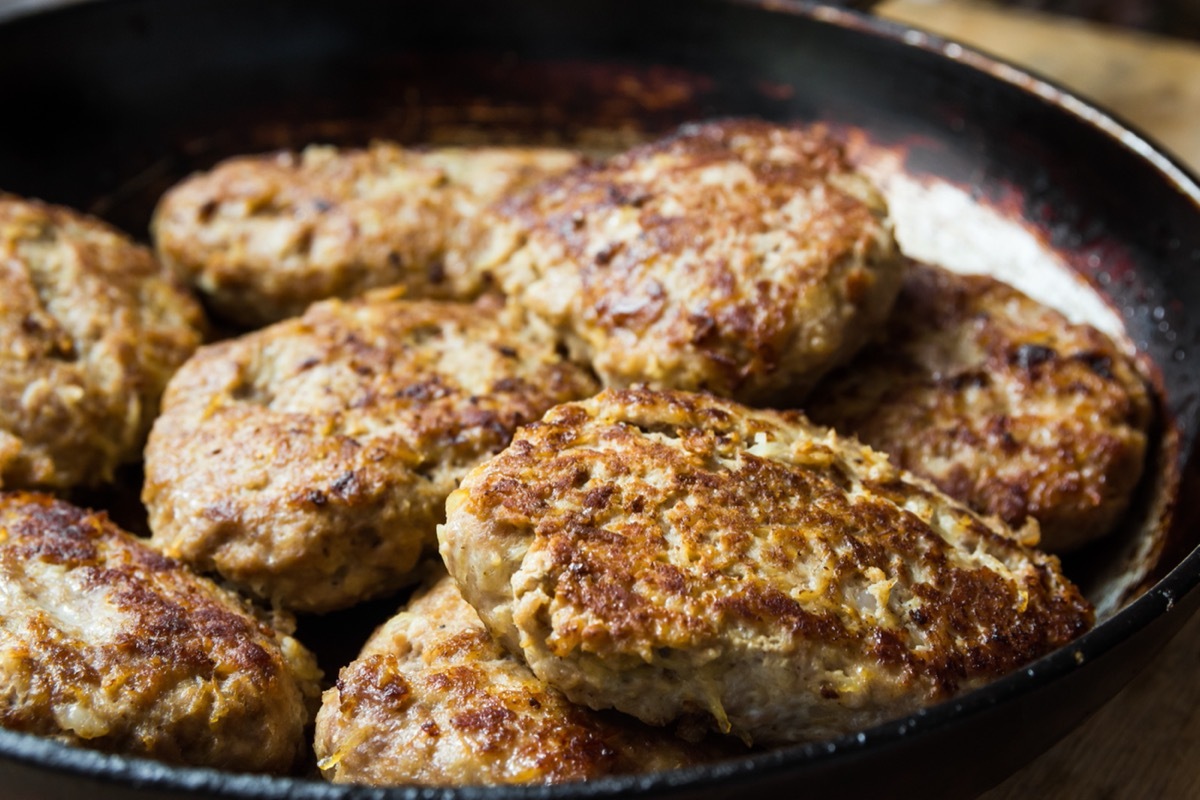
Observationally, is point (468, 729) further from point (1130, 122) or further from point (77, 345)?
point (1130, 122)

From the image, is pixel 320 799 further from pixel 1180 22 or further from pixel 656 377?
pixel 1180 22

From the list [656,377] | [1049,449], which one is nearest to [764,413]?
[656,377]

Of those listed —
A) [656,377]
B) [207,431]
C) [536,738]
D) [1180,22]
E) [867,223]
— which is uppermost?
[1180,22]

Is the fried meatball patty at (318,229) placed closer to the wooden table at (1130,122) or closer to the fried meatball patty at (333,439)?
the fried meatball patty at (333,439)

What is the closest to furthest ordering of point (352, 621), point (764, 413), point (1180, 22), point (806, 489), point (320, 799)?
1. point (320, 799)
2. point (806, 489)
3. point (764, 413)
4. point (352, 621)
5. point (1180, 22)

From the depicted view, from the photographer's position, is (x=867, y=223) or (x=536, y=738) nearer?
(x=536, y=738)

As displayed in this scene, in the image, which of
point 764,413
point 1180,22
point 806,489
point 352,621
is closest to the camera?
point 806,489

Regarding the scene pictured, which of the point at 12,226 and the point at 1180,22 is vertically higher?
the point at 1180,22
